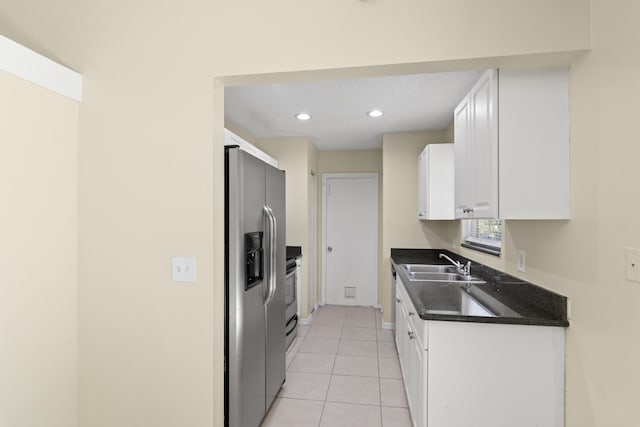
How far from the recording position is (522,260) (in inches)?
75.5

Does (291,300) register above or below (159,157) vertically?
below

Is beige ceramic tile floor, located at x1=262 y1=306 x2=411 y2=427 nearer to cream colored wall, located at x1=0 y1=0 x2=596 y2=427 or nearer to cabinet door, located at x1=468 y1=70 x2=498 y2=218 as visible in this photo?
cream colored wall, located at x1=0 y1=0 x2=596 y2=427

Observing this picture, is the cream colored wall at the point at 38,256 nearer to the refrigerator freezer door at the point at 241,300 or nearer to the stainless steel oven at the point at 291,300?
the refrigerator freezer door at the point at 241,300

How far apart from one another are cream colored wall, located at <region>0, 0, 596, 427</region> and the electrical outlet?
623mm

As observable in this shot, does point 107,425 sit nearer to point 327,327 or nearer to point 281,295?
point 281,295

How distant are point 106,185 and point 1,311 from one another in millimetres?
648

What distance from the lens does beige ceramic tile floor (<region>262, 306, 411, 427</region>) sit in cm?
226

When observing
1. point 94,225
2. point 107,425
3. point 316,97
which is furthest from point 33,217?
point 316,97

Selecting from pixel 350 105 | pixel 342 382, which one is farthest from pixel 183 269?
pixel 350 105

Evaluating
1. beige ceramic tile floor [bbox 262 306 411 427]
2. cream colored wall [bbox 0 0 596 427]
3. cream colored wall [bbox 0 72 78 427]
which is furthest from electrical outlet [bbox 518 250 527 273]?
cream colored wall [bbox 0 72 78 427]

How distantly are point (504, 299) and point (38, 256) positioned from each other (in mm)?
2510

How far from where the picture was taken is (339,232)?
5.12m

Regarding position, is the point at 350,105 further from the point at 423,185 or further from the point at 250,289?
the point at 250,289

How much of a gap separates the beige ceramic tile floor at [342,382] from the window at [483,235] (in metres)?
1.34
